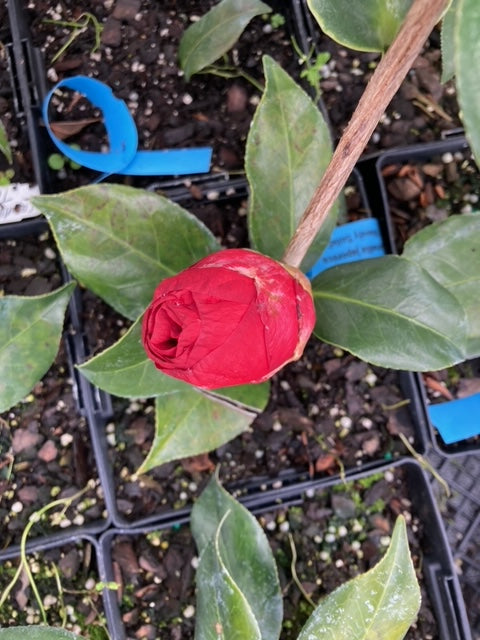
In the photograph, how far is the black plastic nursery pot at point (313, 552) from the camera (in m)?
0.93

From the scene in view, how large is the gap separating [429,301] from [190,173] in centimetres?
48

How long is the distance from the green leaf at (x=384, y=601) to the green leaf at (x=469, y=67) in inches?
18.0

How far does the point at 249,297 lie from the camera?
52 centimetres

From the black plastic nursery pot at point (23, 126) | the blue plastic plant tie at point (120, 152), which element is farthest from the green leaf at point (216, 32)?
the black plastic nursery pot at point (23, 126)

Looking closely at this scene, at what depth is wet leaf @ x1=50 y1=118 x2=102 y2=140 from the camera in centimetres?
97

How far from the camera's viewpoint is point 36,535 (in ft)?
3.10

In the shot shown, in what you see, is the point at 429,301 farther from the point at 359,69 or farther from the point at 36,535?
the point at 36,535

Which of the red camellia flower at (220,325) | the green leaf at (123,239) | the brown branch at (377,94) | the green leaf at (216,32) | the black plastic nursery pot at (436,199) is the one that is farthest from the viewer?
the black plastic nursery pot at (436,199)

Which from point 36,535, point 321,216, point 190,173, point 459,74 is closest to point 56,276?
point 190,173

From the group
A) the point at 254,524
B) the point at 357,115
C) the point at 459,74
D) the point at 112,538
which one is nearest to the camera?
the point at 459,74

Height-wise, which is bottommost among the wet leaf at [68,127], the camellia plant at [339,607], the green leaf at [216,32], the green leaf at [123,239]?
the camellia plant at [339,607]

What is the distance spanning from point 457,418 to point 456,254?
0.99ft

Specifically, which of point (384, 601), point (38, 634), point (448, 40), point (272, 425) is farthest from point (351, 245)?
point (38, 634)

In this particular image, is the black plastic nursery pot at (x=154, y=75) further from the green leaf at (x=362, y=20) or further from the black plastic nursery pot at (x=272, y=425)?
the green leaf at (x=362, y=20)
